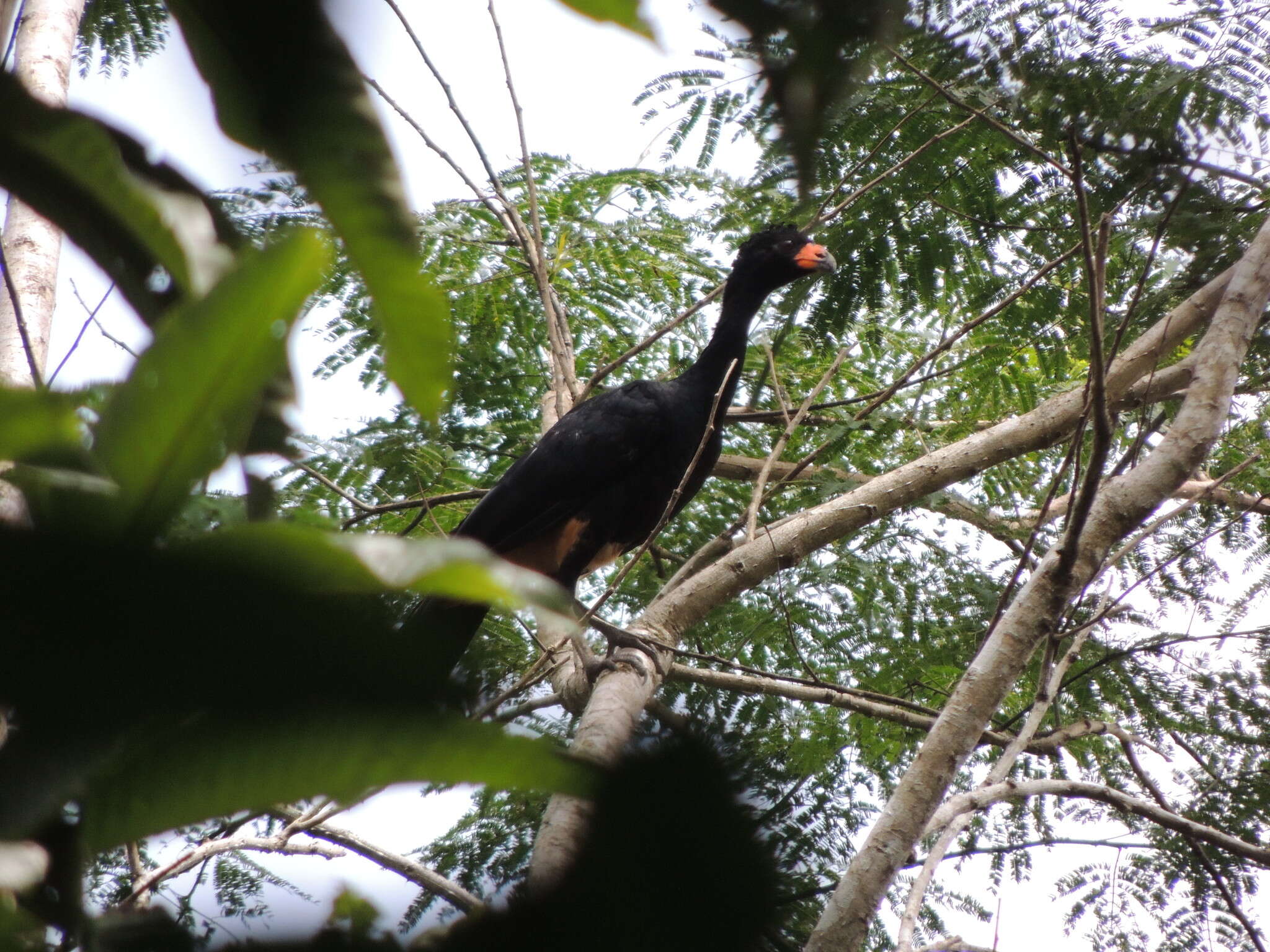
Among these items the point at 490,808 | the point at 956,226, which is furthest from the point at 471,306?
the point at 490,808

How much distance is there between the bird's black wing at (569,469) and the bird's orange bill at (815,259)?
81 centimetres

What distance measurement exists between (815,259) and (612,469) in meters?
1.13

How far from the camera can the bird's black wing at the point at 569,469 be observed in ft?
13.6

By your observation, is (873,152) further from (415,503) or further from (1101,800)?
(415,503)

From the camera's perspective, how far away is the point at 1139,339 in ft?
11.5

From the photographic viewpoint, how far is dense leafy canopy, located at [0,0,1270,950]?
7.91 ft

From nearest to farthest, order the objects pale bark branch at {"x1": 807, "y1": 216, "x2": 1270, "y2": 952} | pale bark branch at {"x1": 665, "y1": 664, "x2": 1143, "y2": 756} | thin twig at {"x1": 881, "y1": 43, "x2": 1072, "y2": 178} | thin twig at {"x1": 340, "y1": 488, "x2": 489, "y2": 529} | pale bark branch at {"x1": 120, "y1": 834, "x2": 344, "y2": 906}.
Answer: pale bark branch at {"x1": 120, "y1": 834, "x2": 344, "y2": 906} → pale bark branch at {"x1": 807, "y1": 216, "x2": 1270, "y2": 952} → thin twig at {"x1": 881, "y1": 43, "x2": 1072, "y2": 178} → pale bark branch at {"x1": 665, "y1": 664, "x2": 1143, "y2": 756} → thin twig at {"x1": 340, "y1": 488, "x2": 489, "y2": 529}

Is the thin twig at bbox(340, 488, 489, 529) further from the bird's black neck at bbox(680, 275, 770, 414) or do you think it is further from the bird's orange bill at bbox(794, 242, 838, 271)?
the bird's orange bill at bbox(794, 242, 838, 271)

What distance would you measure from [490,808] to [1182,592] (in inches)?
134

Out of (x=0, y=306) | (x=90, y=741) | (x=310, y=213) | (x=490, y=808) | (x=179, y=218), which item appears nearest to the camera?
Answer: (x=90, y=741)

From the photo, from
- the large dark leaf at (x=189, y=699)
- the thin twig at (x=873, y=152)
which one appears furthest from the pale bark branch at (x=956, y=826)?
the large dark leaf at (x=189, y=699)

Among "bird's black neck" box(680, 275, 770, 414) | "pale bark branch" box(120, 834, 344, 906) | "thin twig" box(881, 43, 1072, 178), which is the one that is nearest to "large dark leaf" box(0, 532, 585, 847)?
"pale bark branch" box(120, 834, 344, 906)

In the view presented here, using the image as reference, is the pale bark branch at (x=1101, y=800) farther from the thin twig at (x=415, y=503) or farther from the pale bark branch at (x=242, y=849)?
the thin twig at (x=415, y=503)

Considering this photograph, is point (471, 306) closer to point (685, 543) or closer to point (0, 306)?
point (685, 543)
